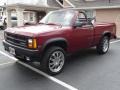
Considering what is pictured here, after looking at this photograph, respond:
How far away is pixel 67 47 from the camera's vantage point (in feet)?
19.4

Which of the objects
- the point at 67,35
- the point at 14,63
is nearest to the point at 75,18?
the point at 67,35

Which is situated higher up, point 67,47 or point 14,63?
point 67,47

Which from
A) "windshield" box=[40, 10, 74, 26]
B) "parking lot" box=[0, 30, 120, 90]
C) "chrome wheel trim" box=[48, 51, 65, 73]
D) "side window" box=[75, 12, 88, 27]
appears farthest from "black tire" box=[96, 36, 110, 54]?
"chrome wheel trim" box=[48, 51, 65, 73]

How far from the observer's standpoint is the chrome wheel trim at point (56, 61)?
5.47 m

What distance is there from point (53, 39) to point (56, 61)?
0.67m

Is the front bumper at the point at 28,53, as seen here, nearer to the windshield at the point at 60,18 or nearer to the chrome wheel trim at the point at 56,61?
the chrome wheel trim at the point at 56,61

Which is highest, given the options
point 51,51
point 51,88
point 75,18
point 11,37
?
point 75,18

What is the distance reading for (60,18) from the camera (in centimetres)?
651

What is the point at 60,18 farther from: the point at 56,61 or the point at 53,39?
the point at 56,61

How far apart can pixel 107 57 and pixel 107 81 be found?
2446mm

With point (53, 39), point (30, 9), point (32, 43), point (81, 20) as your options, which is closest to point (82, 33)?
point (81, 20)

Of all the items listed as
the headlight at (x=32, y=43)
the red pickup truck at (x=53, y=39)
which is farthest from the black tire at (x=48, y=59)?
the headlight at (x=32, y=43)

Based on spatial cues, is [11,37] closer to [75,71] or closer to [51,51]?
[51,51]

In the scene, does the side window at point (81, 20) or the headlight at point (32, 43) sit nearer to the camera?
the headlight at point (32, 43)
